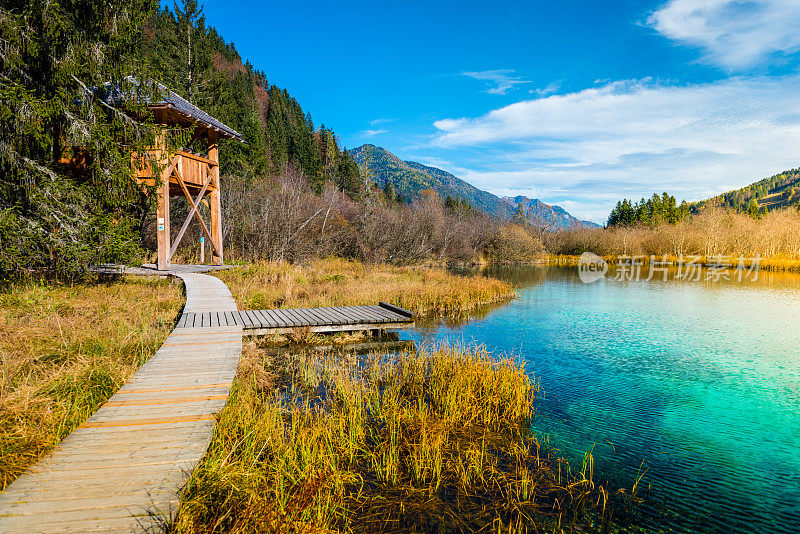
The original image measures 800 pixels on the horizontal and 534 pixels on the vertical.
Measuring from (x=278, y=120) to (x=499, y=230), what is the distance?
40838mm

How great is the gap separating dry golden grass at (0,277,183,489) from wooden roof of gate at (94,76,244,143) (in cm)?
518

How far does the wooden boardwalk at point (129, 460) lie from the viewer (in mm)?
2678

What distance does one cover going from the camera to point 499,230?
5144cm

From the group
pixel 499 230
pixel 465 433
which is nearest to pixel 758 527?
pixel 465 433

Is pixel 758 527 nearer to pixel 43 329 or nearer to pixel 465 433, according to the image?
pixel 465 433

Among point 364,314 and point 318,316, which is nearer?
point 318,316

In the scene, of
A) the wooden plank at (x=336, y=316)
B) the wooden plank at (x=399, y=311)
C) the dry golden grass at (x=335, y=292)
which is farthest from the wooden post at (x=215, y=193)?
the wooden plank at (x=399, y=311)

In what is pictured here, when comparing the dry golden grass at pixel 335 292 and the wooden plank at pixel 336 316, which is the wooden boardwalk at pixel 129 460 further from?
the dry golden grass at pixel 335 292

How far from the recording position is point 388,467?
4.75 metres

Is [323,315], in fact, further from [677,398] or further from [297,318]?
[677,398]

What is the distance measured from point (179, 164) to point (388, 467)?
14.7m

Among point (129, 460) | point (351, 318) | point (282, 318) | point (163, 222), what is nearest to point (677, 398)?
point (351, 318)

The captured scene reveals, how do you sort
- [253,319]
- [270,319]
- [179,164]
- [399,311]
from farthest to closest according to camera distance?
[179,164]
[399,311]
[270,319]
[253,319]

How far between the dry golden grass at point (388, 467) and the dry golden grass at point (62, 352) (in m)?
1.63
